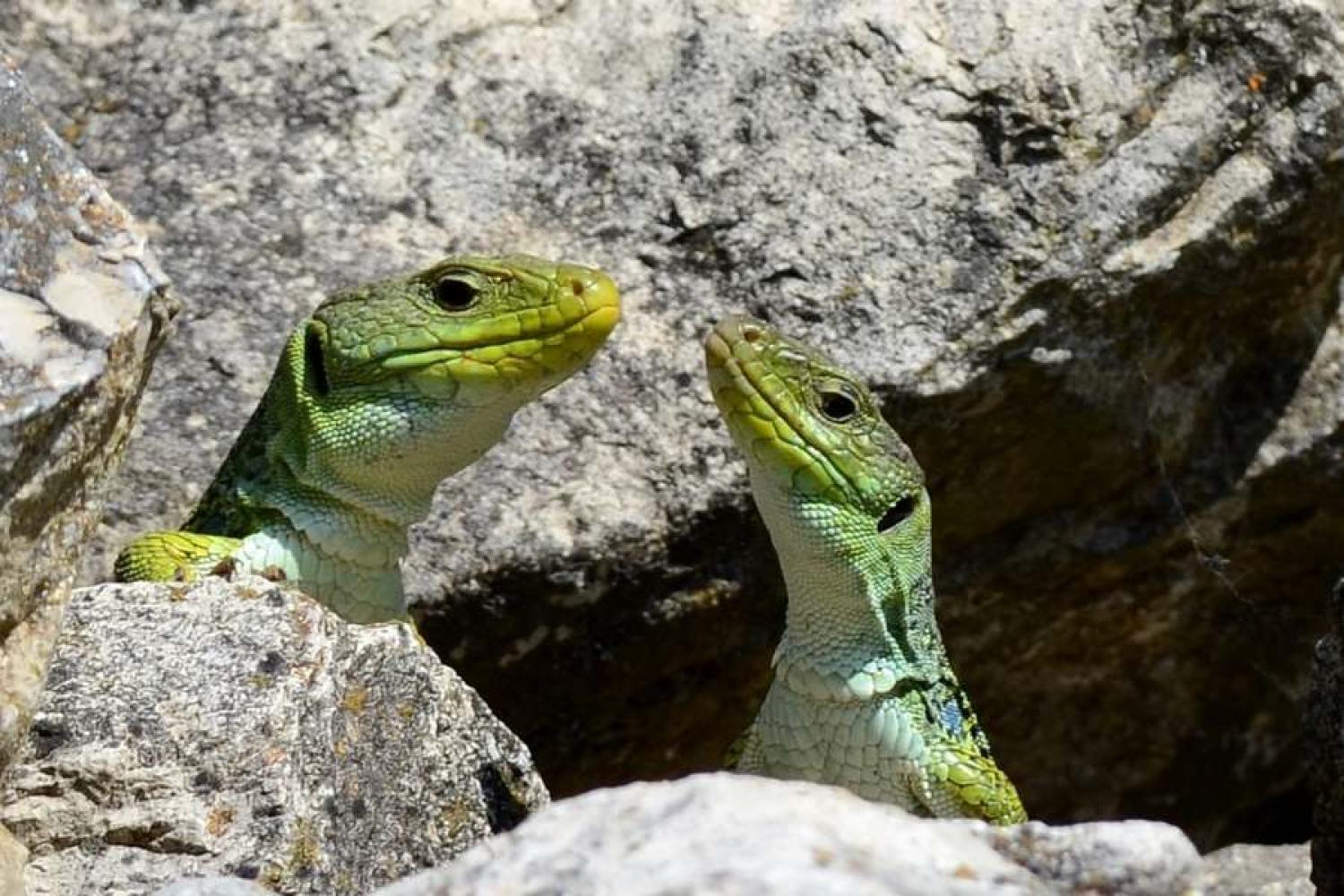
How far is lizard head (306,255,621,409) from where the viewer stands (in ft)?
16.6

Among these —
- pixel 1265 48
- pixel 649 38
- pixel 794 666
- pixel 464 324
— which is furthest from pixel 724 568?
pixel 1265 48

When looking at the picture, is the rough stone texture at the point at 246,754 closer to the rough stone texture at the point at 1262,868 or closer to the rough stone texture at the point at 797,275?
the rough stone texture at the point at 797,275

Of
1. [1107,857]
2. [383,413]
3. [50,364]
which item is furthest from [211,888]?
[383,413]

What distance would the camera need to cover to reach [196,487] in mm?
5621

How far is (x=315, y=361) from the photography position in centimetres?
520

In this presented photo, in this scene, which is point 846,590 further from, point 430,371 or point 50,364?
point 50,364

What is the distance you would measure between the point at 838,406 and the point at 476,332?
A: 74 cm

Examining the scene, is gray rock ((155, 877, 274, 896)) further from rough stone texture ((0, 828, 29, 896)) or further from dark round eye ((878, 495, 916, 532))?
dark round eye ((878, 495, 916, 532))

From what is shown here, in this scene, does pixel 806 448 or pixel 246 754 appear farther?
pixel 806 448

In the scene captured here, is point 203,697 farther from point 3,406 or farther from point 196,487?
point 196,487

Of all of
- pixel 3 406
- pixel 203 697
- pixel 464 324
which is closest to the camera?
pixel 3 406

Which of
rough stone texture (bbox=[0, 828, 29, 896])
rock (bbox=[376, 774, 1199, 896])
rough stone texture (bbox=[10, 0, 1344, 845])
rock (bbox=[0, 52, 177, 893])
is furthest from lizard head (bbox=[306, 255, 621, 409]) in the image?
rock (bbox=[376, 774, 1199, 896])

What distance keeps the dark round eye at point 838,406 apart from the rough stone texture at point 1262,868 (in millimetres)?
1507

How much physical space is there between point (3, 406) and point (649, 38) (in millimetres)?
2965
